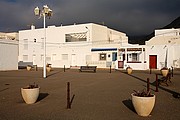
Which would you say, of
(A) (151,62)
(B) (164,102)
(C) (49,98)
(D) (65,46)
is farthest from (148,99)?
(D) (65,46)

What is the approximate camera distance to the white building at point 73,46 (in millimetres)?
40438

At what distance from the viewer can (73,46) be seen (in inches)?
1726

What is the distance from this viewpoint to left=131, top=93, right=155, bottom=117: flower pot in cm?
650

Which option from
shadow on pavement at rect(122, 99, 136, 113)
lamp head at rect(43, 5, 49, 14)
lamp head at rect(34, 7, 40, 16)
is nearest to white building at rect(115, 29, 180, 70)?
lamp head at rect(43, 5, 49, 14)

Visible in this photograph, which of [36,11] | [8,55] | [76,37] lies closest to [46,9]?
[36,11]

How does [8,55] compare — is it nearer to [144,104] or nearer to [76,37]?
[76,37]

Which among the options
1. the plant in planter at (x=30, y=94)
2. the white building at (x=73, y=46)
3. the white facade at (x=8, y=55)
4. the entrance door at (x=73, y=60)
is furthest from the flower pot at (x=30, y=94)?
the entrance door at (x=73, y=60)

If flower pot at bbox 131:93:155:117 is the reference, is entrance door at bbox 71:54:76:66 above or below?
above

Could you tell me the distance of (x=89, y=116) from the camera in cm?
671

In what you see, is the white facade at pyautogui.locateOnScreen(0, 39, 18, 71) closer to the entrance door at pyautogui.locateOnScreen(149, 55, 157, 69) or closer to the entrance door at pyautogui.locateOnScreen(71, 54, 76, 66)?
the entrance door at pyautogui.locateOnScreen(71, 54, 76, 66)

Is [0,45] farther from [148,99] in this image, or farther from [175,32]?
[175,32]

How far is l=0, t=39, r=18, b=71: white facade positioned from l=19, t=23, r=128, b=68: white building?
11.9 metres

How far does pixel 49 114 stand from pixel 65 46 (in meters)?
38.5

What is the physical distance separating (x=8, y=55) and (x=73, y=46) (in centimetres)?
1431
